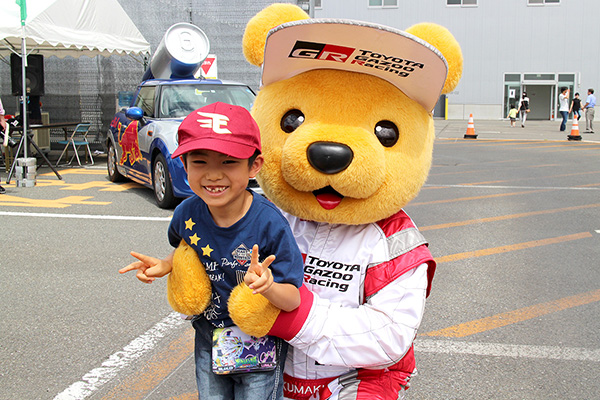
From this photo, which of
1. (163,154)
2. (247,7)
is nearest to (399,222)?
(163,154)

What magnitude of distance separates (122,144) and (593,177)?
26.4 ft

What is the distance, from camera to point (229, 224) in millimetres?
1691

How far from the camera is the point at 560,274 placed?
488cm

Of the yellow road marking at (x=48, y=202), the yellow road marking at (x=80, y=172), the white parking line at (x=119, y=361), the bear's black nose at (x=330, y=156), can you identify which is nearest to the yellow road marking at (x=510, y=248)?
the white parking line at (x=119, y=361)

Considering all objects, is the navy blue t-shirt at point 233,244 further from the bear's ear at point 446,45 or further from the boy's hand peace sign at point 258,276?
the bear's ear at point 446,45

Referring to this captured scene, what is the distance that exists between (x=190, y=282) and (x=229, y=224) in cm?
22

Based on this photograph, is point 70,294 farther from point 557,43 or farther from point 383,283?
point 557,43

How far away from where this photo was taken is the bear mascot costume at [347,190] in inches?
65.4

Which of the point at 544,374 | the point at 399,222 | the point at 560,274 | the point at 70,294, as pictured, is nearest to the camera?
the point at 399,222

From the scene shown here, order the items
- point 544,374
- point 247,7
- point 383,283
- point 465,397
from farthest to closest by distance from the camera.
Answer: point 247,7, point 544,374, point 465,397, point 383,283

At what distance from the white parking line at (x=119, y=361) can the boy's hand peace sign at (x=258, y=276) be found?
1917 millimetres

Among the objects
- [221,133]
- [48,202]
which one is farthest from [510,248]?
[48,202]

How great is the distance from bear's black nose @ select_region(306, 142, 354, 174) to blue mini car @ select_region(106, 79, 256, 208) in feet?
18.7

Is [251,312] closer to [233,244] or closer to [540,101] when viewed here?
[233,244]
